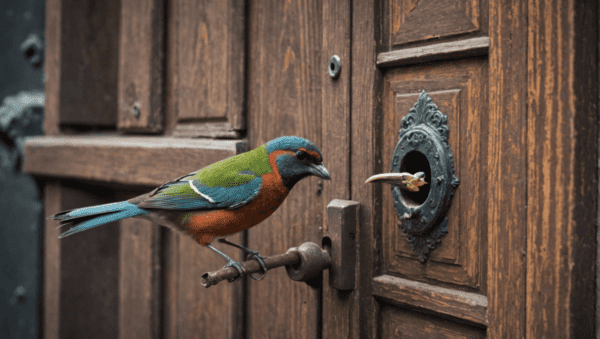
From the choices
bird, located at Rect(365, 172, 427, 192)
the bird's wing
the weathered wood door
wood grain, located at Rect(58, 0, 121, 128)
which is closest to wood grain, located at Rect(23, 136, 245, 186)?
the weathered wood door

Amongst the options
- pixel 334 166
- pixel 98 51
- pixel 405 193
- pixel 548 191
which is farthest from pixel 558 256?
pixel 98 51

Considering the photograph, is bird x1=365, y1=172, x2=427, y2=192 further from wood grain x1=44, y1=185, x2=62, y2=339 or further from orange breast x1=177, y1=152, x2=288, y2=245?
wood grain x1=44, y1=185, x2=62, y2=339

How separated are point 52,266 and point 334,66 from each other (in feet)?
5.13

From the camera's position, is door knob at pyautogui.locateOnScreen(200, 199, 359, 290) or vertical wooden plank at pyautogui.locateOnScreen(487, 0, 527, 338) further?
door knob at pyautogui.locateOnScreen(200, 199, 359, 290)

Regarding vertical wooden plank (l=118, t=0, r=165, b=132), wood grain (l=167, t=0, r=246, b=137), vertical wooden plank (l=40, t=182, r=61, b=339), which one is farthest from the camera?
vertical wooden plank (l=40, t=182, r=61, b=339)

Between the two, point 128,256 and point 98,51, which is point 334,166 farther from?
point 98,51

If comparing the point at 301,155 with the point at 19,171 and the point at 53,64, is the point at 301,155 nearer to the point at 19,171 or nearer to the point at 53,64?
the point at 53,64

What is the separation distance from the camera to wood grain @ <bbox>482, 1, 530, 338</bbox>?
89 cm

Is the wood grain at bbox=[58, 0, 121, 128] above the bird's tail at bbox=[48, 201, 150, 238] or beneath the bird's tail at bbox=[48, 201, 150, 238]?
above

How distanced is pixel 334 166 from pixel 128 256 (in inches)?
41.6

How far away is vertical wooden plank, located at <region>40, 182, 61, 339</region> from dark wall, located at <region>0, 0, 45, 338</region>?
0.22 meters

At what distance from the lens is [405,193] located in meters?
1.12

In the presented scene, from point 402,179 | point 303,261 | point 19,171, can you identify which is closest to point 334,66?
point 402,179

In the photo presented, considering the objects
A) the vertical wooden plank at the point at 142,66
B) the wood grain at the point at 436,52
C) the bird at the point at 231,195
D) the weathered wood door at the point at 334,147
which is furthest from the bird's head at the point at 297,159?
the vertical wooden plank at the point at 142,66
